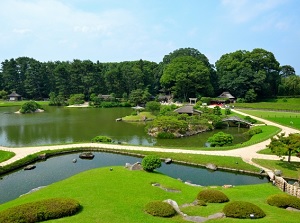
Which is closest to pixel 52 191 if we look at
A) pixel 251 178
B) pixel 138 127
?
pixel 251 178

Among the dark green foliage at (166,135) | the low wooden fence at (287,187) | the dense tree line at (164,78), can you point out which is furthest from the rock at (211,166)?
the dense tree line at (164,78)

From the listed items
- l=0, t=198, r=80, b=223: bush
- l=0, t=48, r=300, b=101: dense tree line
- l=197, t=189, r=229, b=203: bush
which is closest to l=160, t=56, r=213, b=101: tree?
l=0, t=48, r=300, b=101: dense tree line

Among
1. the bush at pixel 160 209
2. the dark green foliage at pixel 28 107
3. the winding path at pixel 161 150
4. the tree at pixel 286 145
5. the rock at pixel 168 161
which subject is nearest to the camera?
the bush at pixel 160 209

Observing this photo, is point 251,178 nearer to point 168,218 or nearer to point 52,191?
point 168,218

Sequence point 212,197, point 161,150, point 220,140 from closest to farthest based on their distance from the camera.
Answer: point 212,197 → point 161,150 → point 220,140

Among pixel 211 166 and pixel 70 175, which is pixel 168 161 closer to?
pixel 211 166

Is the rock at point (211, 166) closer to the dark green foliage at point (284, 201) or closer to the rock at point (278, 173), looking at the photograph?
the rock at point (278, 173)

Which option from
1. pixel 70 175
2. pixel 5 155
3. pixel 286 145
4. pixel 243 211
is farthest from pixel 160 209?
pixel 5 155
